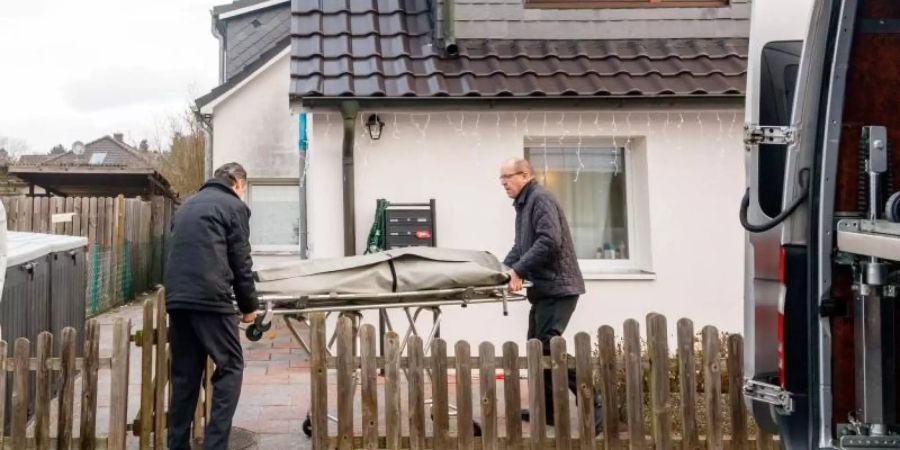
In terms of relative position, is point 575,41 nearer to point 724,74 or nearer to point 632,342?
point 724,74

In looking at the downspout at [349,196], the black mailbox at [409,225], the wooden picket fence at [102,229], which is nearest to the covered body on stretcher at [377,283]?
the black mailbox at [409,225]

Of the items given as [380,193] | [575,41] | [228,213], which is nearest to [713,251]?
[575,41]

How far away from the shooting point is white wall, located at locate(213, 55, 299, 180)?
13.6m

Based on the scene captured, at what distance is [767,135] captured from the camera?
9.15 ft

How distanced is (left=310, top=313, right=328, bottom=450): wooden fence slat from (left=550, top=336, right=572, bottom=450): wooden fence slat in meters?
1.44

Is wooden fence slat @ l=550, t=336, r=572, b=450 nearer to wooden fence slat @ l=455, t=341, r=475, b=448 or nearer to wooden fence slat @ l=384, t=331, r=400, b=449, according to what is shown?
wooden fence slat @ l=455, t=341, r=475, b=448

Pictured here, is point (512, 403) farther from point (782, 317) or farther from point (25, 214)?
point (25, 214)

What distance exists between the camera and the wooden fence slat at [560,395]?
4.27 meters

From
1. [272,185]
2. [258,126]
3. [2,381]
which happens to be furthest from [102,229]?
[2,381]

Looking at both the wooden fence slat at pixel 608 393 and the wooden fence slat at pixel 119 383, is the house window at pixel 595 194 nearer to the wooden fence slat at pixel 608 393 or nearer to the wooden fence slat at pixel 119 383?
the wooden fence slat at pixel 608 393

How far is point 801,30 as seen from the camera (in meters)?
2.93

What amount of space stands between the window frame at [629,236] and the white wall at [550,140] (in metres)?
0.20

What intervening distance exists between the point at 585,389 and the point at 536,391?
0.30m

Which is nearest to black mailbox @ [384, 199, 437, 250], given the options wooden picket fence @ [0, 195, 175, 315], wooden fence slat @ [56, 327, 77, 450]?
wooden fence slat @ [56, 327, 77, 450]
